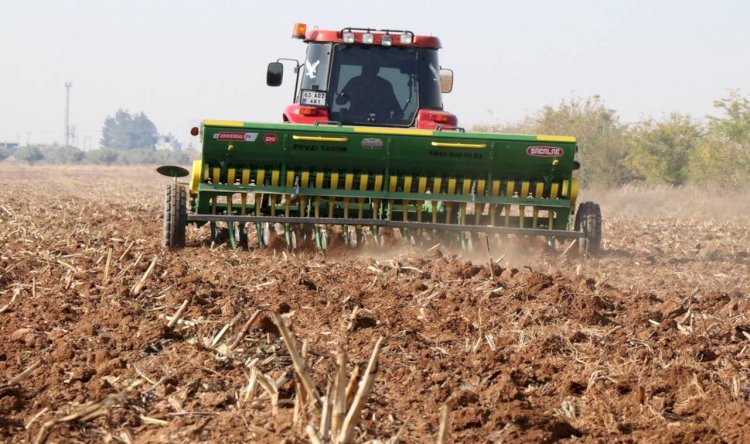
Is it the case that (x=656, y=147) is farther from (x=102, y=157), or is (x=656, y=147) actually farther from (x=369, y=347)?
(x=102, y=157)

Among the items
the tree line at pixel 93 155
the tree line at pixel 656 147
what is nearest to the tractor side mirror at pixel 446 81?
the tree line at pixel 656 147

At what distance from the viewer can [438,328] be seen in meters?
6.18

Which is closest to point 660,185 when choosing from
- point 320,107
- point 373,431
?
point 320,107

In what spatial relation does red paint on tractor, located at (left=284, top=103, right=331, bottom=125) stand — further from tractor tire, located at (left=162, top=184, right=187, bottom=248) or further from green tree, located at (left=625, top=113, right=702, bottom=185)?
green tree, located at (left=625, top=113, right=702, bottom=185)

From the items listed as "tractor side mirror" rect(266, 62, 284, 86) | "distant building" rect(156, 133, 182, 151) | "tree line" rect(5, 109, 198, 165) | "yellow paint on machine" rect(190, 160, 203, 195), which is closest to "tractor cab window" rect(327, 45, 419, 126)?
"tractor side mirror" rect(266, 62, 284, 86)

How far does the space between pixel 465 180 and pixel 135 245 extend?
3182mm

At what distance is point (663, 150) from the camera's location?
30844 millimetres

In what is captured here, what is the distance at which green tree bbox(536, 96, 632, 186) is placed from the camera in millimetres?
31594

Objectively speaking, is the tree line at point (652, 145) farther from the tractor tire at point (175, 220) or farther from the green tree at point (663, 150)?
the tractor tire at point (175, 220)

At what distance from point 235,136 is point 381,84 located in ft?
6.43

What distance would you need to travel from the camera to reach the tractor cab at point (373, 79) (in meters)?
11.3

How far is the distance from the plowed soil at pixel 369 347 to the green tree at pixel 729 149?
61.5 ft

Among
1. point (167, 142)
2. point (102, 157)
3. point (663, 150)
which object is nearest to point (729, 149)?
point (663, 150)

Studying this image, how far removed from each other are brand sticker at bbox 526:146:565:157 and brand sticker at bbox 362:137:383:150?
1390mm
